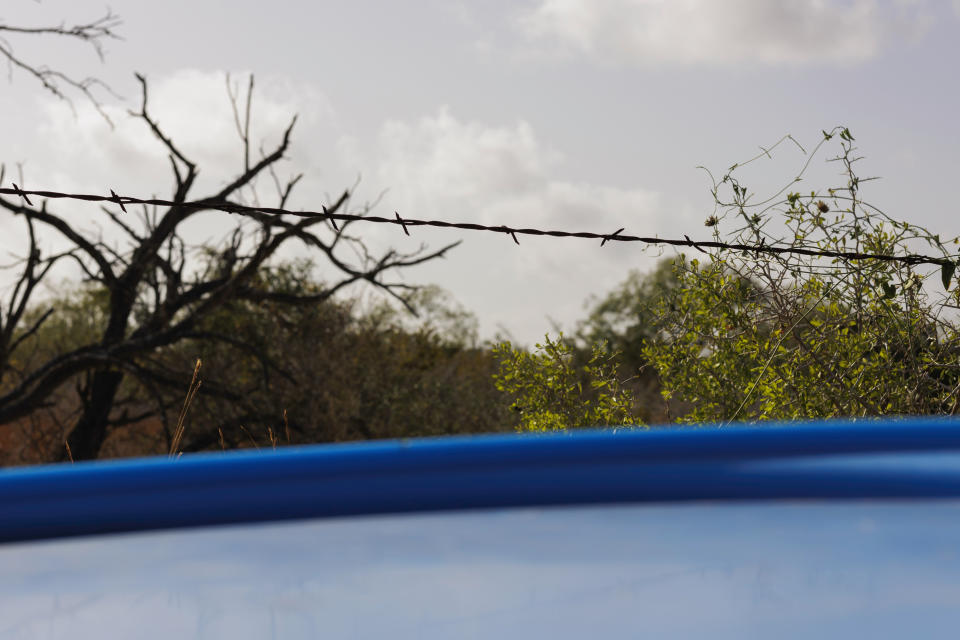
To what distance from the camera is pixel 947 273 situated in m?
3.48

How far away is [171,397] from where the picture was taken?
9625 mm

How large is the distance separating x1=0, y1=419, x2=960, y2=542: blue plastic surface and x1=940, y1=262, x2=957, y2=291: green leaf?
92.9 inches

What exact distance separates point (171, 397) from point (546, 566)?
30.1 ft

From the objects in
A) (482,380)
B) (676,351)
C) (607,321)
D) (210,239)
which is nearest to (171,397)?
(210,239)

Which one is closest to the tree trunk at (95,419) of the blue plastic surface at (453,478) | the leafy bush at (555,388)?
the leafy bush at (555,388)

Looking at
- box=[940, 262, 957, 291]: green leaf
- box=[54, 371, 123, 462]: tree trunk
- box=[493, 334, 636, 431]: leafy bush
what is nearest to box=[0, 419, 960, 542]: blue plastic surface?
box=[940, 262, 957, 291]: green leaf

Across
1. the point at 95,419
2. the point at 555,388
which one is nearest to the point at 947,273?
the point at 555,388

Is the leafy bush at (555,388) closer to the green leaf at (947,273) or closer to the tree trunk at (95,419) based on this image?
the green leaf at (947,273)

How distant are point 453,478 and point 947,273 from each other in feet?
9.24

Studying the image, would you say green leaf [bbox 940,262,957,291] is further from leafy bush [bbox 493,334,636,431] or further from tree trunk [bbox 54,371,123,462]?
tree trunk [bbox 54,371,123,462]

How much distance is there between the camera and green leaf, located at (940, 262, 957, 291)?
3469 millimetres

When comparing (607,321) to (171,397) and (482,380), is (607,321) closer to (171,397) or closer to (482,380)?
(482,380)

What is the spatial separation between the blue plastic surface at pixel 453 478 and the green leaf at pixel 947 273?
7.74 ft

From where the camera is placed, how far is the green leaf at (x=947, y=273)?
11.4 feet
